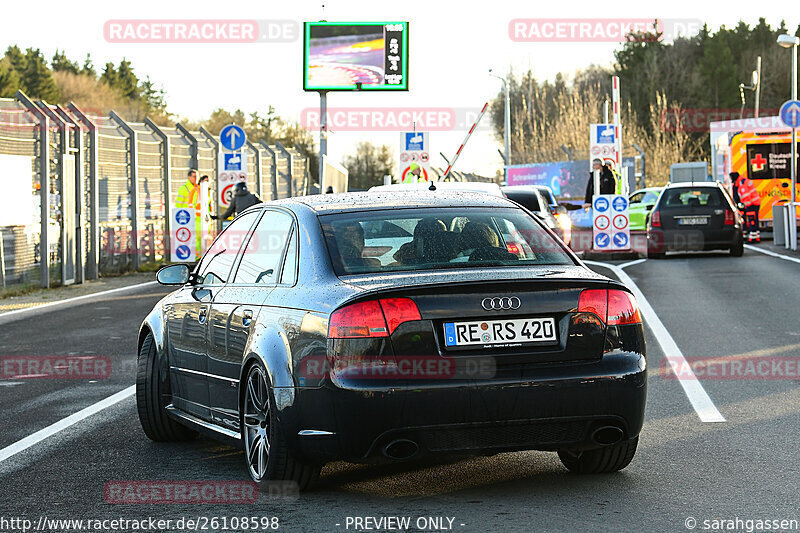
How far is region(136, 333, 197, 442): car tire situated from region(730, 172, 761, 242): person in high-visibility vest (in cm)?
3013

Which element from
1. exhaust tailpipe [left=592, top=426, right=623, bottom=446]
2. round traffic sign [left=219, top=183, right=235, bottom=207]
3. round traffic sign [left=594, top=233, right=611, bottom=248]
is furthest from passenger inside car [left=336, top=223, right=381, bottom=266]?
round traffic sign [left=219, top=183, right=235, bottom=207]

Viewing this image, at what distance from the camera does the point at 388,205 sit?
6.77 meters

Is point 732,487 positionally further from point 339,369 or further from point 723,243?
point 723,243

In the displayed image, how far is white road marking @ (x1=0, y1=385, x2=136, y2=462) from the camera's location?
25.1 feet

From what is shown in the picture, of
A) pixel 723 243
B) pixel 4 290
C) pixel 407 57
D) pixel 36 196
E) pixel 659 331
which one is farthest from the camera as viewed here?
pixel 407 57

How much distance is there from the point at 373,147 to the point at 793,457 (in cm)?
8240

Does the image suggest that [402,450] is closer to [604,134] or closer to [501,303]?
[501,303]

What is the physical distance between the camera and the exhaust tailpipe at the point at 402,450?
5.77m

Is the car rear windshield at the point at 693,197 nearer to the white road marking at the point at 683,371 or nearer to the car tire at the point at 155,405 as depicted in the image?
the white road marking at the point at 683,371

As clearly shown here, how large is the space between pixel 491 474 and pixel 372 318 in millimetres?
1357

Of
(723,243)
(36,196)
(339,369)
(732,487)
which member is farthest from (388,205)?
(723,243)

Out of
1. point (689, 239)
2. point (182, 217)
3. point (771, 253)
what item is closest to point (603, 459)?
point (689, 239)

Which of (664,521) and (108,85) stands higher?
(108,85)

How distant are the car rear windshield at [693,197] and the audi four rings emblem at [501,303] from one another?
21.4 m
